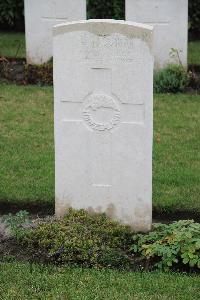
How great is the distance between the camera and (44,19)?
38.1 ft

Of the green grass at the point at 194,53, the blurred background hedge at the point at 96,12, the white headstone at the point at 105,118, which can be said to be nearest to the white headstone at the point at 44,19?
the green grass at the point at 194,53

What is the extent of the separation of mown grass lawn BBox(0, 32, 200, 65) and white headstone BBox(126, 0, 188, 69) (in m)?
0.96

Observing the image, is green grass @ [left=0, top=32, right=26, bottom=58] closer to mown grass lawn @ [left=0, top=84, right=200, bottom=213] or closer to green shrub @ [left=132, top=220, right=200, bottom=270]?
mown grass lawn @ [left=0, top=84, right=200, bottom=213]

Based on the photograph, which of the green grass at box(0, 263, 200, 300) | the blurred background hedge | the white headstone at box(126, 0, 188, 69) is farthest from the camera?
the blurred background hedge

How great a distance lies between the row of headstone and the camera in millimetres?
11062

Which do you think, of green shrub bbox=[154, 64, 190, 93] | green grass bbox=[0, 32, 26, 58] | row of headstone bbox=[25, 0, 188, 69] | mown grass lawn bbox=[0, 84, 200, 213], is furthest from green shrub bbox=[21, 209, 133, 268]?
green grass bbox=[0, 32, 26, 58]

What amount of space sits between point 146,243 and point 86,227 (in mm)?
456

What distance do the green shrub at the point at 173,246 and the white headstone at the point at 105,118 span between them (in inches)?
13.6

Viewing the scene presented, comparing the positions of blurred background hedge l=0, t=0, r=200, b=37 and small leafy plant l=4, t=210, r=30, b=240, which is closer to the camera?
small leafy plant l=4, t=210, r=30, b=240

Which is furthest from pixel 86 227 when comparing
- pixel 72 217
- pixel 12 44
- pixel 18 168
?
pixel 12 44

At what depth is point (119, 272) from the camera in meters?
5.44

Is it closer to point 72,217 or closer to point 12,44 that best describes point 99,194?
point 72,217

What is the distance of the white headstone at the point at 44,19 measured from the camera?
37.6 ft

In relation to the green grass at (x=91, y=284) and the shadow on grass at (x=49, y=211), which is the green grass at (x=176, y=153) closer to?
the shadow on grass at (x=49, y=211)
